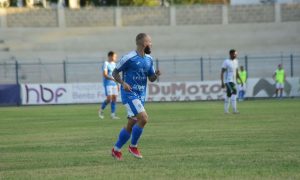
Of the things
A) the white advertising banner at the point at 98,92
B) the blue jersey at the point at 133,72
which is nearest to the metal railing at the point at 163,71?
the white advertising banner at the point at 98,92

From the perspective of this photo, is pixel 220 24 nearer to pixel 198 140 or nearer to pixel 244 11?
pixel 244 11

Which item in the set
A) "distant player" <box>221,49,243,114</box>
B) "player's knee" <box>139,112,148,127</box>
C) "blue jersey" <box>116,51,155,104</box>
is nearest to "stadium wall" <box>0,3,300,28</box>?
"distant player" <box>221,49,243,114</box>

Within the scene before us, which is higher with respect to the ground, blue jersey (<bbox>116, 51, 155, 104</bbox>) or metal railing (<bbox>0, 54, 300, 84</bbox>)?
blue jersey (<bbox>116, 51, 155, 104</bbox>)

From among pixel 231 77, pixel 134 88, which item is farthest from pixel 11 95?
pixel 134 88

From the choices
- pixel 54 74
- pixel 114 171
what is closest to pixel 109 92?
pixel 114 171

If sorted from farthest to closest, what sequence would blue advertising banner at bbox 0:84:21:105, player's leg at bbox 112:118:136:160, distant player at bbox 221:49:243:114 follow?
1. blue advertising banner at bbox 0:84:21:105
2. distant player at bbox 221:49:243:114
3. player's leg at bbox 112:118:136:160

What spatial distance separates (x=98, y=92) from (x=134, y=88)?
27.8m

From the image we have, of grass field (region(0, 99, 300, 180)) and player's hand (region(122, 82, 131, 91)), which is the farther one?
player's hand (region(122, 82, 131, 91))

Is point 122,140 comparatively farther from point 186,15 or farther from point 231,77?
point 186,15

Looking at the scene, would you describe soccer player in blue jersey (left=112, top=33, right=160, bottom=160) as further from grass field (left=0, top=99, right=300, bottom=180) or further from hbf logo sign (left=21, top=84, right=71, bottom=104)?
hbf logo sign (left=21, top=84, right=71, bottom=104)

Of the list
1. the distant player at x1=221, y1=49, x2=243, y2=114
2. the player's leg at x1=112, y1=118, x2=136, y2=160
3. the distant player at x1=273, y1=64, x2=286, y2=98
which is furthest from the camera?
the distant player at x1=273, y1=64, x2=286, y2=98

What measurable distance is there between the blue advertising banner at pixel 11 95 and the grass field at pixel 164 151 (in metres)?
18.8

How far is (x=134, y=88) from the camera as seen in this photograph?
40.5 ft

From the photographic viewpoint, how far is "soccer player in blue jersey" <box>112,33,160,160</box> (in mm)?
12180
